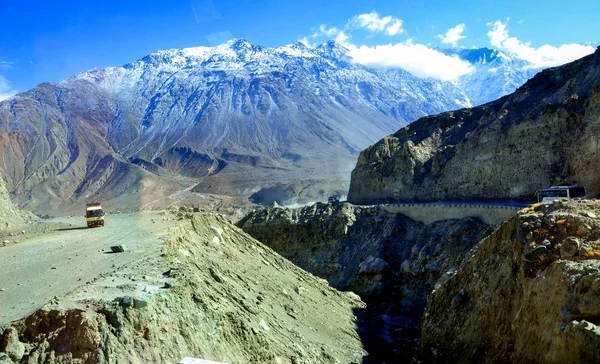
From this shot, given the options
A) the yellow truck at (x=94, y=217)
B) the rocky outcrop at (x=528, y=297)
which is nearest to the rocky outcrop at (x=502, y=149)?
the rocky outcrop at (x=528, y=297)

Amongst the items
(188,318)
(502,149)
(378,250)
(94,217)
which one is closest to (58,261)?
→ (188,318)

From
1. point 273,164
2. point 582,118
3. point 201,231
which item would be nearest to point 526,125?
point 582,118

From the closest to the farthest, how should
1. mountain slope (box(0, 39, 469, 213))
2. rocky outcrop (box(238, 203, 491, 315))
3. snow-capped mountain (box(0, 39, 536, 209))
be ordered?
rocky outcrop (box(238, 203, 491, 315)), mountain slope (box(0, 39, 469, 213)), snow-capped mountain (box(0, 39, 536, 209))

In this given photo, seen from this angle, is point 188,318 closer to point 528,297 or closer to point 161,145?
point 528,297

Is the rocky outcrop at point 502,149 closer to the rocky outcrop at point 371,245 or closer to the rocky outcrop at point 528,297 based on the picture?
the rocky outcrop at point 371,245

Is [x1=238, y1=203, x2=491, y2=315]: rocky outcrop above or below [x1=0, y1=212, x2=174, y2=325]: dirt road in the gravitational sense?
below

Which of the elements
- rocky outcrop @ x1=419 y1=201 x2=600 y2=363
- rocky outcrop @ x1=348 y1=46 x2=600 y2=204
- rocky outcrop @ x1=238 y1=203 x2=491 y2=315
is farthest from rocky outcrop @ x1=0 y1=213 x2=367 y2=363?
rocky outcrop @ x1=348 y1=46 x2=600 y2=204

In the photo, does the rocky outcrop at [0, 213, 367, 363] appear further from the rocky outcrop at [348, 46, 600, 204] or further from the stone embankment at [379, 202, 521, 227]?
the rocky outcrop at [348, 46, 600, 204]
